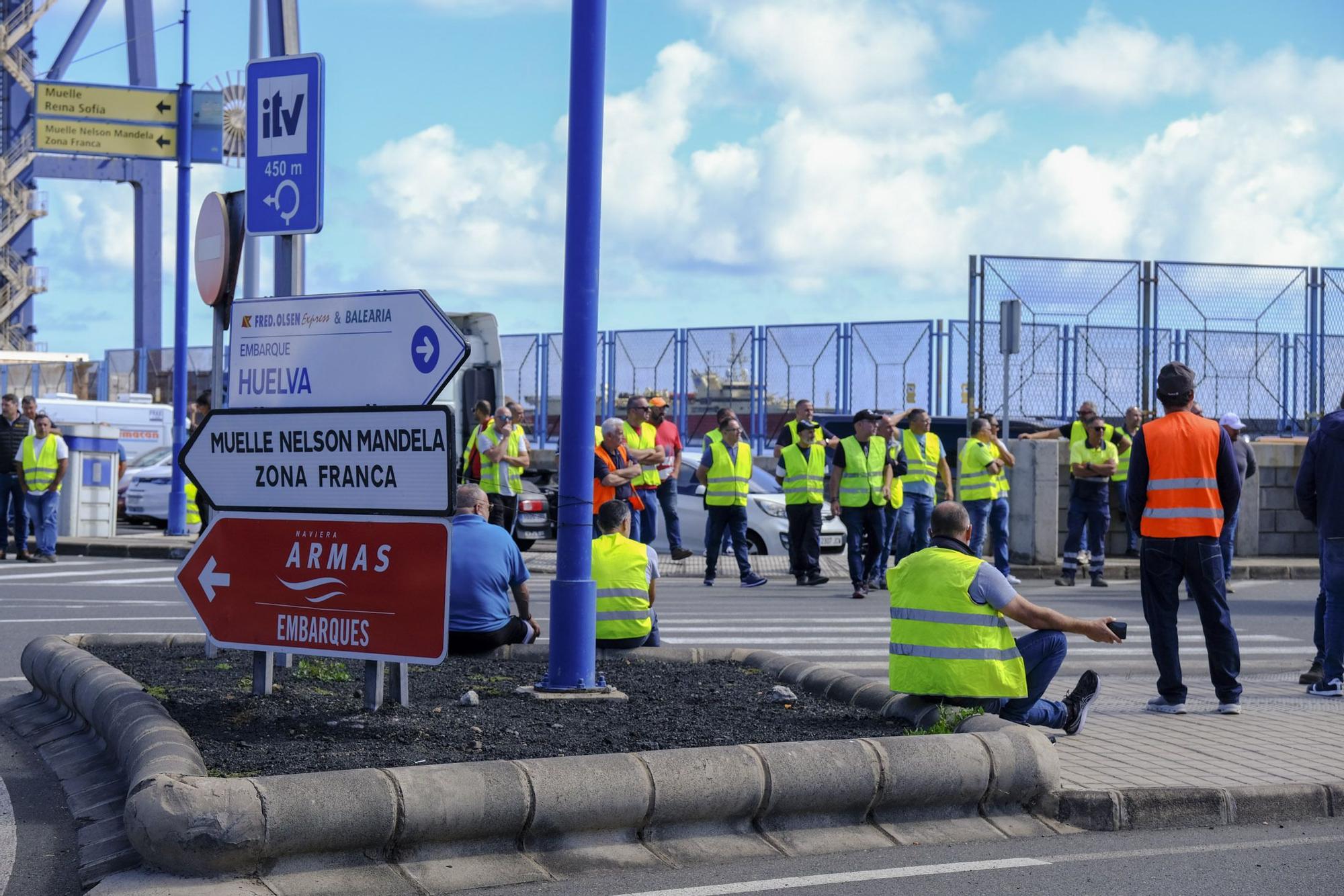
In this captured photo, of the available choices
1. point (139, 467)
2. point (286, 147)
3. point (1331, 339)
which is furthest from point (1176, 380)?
point (139, 467)

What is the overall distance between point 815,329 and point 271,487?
21885 mm

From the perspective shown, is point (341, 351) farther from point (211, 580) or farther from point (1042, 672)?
point (1042, 672)

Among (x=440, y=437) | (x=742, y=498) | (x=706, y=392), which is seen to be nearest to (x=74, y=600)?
(x=742, y=498)

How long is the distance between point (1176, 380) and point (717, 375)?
69.2 ft

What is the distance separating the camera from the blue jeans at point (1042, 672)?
24.5 ft

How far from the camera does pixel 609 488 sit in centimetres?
1592

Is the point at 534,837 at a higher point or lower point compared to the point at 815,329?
lower

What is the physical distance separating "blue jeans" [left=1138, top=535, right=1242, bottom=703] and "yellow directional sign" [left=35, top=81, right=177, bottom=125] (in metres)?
17.8

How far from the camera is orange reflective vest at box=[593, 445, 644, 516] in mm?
15812

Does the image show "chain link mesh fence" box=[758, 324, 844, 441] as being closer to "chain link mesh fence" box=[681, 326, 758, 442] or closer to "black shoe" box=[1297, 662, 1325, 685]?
"chain link mesh fence" box=[681, 326, 758, 442]

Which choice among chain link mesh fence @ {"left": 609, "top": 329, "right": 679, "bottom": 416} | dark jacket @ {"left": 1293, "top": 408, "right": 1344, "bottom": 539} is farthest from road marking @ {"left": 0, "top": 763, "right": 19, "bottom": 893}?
chain link mesh fence @ {"left": 609, "top": 329, "right": 679, "bottom": 416}

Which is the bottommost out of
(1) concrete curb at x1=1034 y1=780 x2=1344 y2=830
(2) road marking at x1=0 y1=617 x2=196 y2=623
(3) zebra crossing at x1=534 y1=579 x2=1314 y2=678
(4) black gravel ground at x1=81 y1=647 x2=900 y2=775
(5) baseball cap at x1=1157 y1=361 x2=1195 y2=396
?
(3) zebra crossing at x1=534 y1=579 x2=1314 y2=678

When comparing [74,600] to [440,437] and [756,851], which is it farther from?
[756,851]

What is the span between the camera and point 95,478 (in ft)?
72.4
